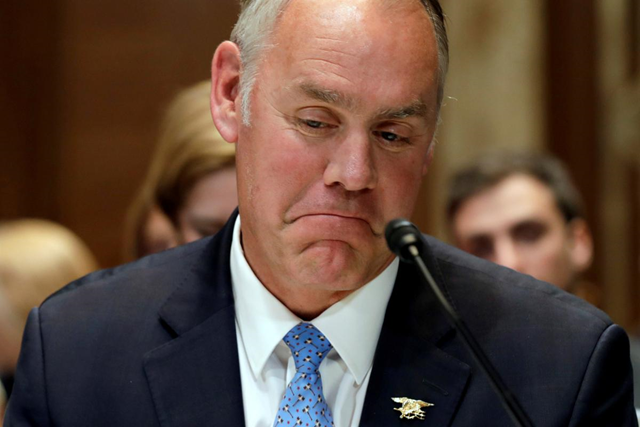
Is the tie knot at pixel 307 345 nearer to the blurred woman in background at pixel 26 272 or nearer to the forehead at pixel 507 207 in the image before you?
the blurred woman in background at pixel 26 272

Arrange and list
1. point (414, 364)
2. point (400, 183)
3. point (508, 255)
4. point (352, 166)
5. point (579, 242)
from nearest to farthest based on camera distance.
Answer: point (352, 166)
point (400, 183)
point (414, 364)
point (508, 255)
point (579, 242)

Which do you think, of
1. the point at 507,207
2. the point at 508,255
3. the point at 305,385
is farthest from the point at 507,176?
the point at 305,385

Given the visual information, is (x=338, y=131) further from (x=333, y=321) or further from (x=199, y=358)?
(x=199, y=358)

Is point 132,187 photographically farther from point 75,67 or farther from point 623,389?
point 623,389

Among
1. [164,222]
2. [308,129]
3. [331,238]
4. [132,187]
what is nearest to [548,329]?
[331,238]

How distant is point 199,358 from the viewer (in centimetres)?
223

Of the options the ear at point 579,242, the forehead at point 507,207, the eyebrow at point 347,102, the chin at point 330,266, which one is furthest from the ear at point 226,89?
the ear at point 579,242

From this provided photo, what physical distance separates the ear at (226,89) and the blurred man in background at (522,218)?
196cm

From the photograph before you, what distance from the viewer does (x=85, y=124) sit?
571 centimetres

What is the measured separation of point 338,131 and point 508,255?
212cm

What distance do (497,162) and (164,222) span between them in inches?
65.4

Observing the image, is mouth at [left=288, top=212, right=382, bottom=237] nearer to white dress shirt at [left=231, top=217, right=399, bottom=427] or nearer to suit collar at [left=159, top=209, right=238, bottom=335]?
white dress shirt at [left=231, top=217, right=399, bottom=427]

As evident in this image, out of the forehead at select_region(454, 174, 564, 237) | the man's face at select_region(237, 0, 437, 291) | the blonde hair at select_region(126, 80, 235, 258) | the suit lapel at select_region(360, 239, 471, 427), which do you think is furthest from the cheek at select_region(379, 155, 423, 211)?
the forehead at select_region(454, 174, 564, 237)

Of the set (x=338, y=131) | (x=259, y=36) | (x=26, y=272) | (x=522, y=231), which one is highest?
(x=259, y=36)
